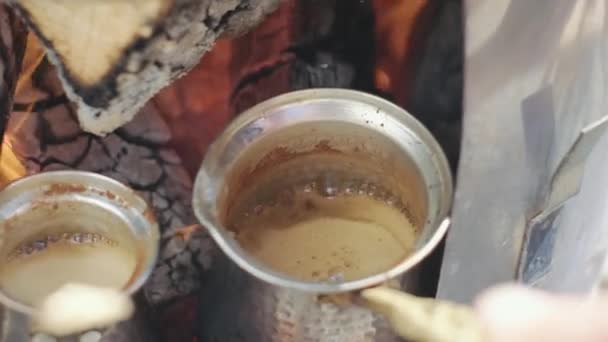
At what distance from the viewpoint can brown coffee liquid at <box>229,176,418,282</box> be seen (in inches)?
26.6

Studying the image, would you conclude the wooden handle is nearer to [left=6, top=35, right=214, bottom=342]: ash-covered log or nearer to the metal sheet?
the metal sheet

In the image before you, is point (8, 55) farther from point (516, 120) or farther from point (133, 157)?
point (516, 120)

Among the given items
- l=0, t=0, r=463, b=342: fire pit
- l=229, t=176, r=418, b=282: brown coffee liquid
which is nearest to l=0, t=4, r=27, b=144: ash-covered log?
l=0, t=0, r=463, b=342: fire pit

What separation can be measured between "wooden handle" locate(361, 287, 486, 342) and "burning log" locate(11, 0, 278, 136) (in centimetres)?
17

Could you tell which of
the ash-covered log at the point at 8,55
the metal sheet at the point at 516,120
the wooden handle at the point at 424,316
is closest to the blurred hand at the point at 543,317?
the wooden handle at the point at 424,316

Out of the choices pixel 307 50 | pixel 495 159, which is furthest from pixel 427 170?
pixel 307 50

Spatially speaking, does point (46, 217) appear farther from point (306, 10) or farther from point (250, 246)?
point (306, 10)

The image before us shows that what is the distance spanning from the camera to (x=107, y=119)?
55 centimetres

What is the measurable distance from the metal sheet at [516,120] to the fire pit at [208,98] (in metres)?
0.05

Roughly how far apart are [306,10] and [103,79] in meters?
0.25

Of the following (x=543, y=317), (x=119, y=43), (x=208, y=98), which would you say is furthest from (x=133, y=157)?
(x=543, y=317)

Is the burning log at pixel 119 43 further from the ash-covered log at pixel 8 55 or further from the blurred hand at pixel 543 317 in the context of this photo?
the blurred hand at pixel 543 317

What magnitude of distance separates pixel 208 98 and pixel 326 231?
0.49 feet

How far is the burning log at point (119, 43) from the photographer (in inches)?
19.8
